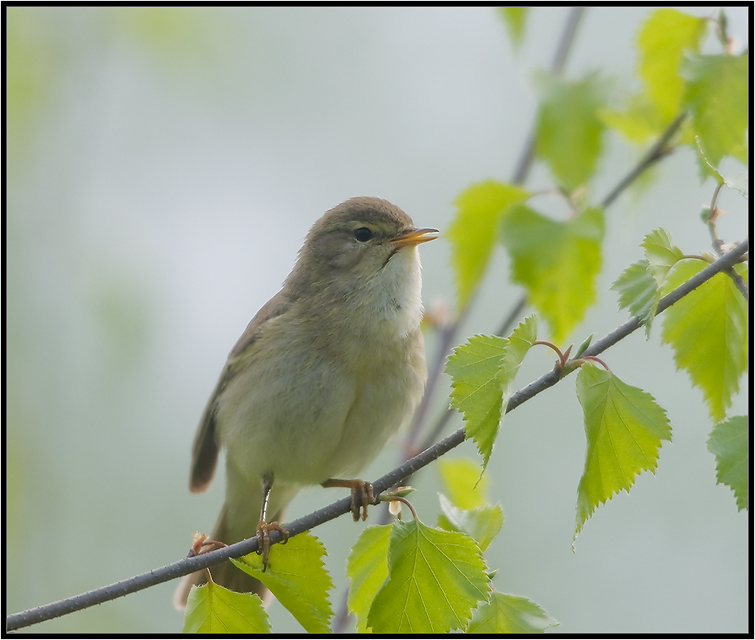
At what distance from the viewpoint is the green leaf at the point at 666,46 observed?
249cm

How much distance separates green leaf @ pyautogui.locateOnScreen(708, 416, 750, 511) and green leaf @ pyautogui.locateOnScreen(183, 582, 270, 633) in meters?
1.30

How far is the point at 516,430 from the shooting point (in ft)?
29.6

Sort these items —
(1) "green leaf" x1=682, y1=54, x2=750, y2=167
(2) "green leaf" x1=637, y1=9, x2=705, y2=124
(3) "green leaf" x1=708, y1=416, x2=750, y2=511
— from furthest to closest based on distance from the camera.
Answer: (2) "green leaf" x1=637, y1=9, x2=705, y2=124 < (1) "green leaf" x1=682, y1=54, x2=750, y2=167 < (3) "green leaf" x1=708, y1=416, x2=750, y2=511

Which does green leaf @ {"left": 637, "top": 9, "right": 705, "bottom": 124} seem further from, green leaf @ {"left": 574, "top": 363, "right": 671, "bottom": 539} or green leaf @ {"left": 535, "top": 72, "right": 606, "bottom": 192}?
green leaf @ {"left": 574, "top": 363, "right": 671, "bottom": 539}

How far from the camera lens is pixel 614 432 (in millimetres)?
1931

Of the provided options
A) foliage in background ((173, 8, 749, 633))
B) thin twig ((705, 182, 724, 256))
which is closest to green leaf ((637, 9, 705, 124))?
foliage in background ((173, 8, 749, 633))

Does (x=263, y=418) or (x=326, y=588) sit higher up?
(x=263, y=418)

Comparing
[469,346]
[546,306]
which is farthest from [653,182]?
[469,346]

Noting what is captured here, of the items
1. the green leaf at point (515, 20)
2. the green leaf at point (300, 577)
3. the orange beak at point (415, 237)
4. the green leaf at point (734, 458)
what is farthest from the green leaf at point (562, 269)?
the orange beak at point (415, 237)

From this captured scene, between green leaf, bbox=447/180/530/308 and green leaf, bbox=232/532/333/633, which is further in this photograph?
green leaf, bbox=447/180/530/308

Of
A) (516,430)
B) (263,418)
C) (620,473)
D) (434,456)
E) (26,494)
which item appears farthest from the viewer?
(516,430)

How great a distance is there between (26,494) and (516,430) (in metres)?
5.49

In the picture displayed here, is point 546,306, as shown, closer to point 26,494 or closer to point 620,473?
point 620,473

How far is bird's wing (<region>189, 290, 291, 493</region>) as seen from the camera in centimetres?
368
